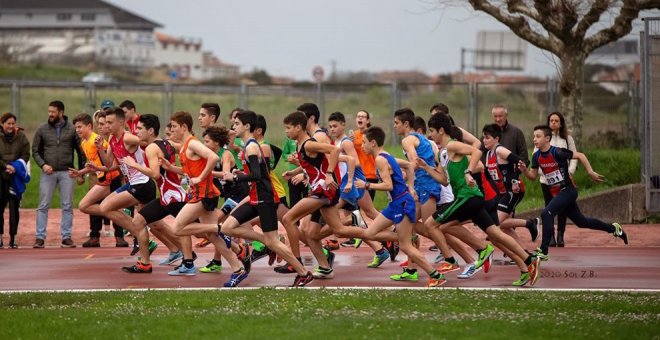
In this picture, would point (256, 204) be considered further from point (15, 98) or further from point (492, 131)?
point (15, 98)

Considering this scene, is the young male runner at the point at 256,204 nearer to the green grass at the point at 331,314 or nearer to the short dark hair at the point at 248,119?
the short dark hair at the point at 248,119

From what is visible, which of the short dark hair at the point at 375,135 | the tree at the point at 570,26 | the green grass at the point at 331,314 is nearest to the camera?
the green grass at the point at 331,314

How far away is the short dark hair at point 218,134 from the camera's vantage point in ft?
50.5

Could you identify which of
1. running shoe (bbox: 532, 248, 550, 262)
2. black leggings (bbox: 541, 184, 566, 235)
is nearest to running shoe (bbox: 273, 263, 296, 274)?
running shoe (bbox: 532, 248, 550, 262)

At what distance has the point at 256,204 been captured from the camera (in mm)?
14578

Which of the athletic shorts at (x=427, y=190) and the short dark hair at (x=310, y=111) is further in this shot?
the short dark hair at (x=310, y=111)

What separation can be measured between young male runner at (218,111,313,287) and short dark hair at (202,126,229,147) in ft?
1.71

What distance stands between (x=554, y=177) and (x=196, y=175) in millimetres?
4785

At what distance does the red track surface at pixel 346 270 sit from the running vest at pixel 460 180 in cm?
103

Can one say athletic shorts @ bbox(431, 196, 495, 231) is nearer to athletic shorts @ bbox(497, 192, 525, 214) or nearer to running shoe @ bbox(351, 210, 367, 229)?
athletic shorts @ bbox(497, 192, 525, 214)

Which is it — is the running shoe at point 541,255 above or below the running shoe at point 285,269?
above

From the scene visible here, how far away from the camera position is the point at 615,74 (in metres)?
68.6

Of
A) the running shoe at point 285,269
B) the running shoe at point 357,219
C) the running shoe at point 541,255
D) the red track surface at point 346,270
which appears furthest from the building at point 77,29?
the running shoe at point 541,255

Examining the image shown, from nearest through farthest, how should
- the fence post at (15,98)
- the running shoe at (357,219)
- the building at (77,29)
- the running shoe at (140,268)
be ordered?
the running shoe at (140,268) < the running shoe at (357,219) < the fence post at (15,98) < the building at (77,29)
